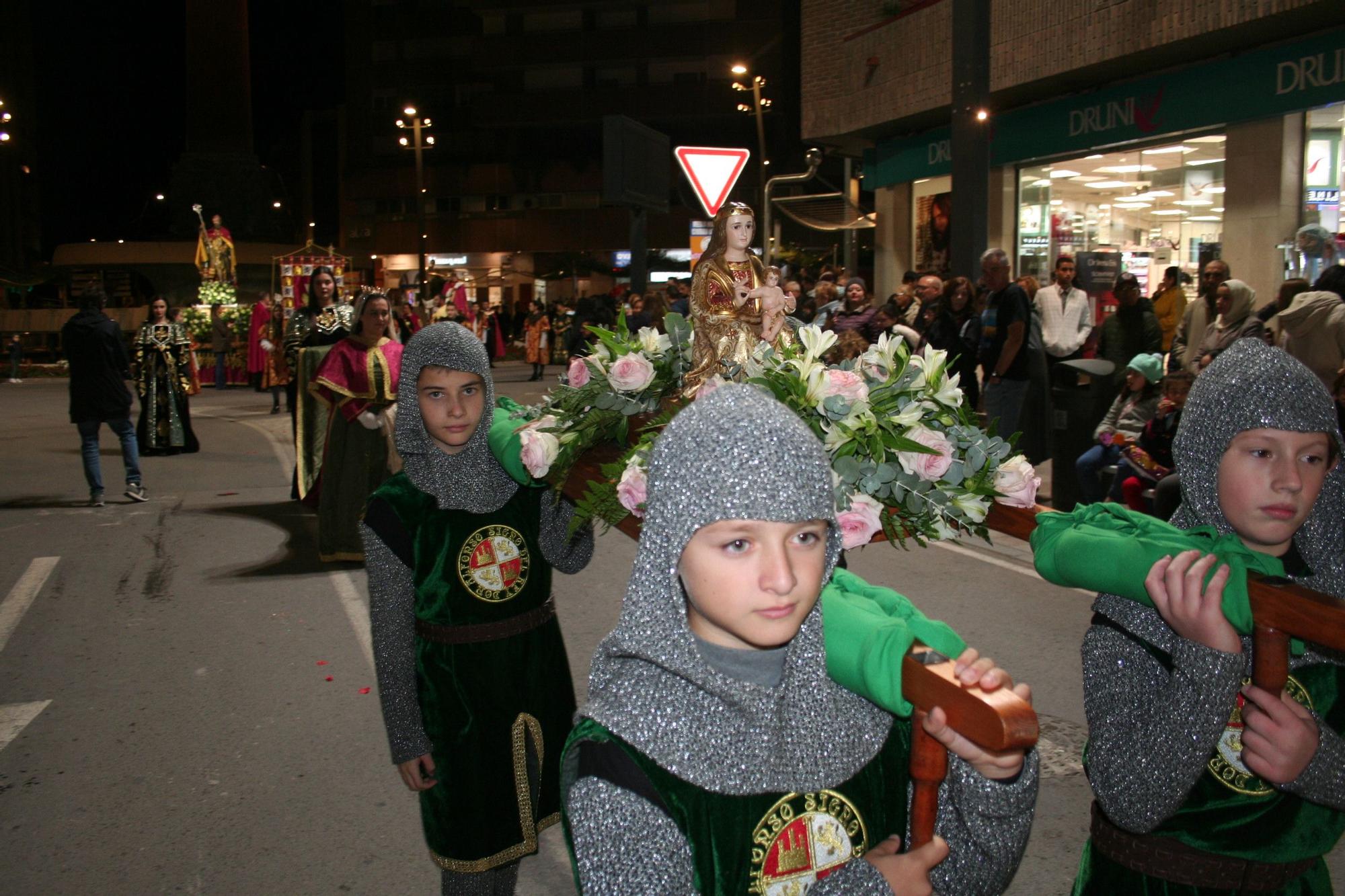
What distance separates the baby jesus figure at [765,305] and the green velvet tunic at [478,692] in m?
1.21

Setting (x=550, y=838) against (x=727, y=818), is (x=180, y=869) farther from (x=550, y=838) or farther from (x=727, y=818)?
(x=727, y=818)

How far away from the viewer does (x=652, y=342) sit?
134 inches

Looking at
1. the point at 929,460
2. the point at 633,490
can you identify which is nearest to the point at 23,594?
the point at 633,490

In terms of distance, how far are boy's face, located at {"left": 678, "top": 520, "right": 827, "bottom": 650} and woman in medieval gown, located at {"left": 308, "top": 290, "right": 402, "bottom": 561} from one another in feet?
21.6

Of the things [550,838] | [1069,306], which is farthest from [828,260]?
[550,838]

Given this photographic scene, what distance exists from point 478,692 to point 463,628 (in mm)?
190

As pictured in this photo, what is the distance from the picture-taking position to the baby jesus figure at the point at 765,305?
4055mm

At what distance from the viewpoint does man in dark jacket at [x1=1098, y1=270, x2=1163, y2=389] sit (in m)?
11.3

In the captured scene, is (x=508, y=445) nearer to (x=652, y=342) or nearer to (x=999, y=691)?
(x=652, y=342)

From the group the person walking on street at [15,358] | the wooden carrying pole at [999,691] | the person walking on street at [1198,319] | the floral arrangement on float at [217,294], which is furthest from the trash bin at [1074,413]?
the person walking on street at [15,358]

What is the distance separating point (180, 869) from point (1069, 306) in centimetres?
981

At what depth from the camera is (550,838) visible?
475 cm

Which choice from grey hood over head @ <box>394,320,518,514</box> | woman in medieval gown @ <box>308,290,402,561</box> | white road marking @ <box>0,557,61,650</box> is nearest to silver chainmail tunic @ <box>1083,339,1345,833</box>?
grey hood over head @ <box>394,320,518,514</box>

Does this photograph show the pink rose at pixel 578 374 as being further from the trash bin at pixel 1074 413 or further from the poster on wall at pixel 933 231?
the poster on wall at pixel 933 231
